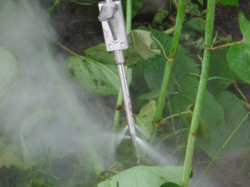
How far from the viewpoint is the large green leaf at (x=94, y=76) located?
768mm

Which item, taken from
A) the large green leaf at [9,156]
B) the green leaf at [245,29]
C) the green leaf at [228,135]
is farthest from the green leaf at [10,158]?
the green leaf at [245,29]

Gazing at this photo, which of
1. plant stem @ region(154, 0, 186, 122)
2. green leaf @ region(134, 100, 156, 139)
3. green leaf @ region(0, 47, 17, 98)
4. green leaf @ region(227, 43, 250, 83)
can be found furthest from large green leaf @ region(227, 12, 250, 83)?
green leaf @ region(0, 47, 17, 98)

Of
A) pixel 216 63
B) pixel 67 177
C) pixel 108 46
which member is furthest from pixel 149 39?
pixel 67 177

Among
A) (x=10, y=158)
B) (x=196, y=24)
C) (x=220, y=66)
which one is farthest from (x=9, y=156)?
(x=196, y=24)

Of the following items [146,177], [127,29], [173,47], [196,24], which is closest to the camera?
[146,177]

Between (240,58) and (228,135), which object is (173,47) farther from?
(228,135)

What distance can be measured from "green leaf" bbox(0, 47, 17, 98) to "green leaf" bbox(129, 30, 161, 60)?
238 millimetres

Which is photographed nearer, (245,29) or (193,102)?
(245,29)

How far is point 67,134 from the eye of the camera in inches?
32.2

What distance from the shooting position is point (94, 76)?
769 millimetres

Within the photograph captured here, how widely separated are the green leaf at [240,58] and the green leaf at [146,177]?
18cm

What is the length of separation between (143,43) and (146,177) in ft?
0.86

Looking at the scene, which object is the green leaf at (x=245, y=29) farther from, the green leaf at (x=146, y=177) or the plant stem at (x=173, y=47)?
the green leaf at (x=146, y=177)

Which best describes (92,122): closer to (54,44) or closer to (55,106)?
(55,106)
